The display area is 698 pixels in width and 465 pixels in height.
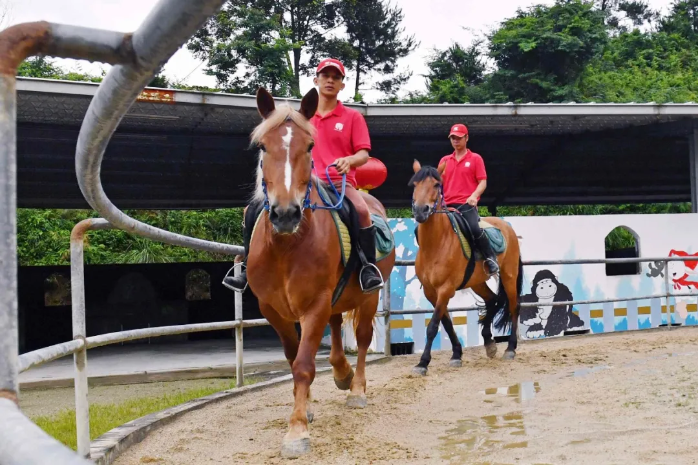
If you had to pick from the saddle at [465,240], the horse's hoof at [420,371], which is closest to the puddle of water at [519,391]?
the horse's hoof at [420,371]

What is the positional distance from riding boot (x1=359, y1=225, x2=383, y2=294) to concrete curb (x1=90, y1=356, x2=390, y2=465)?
63.1 inches

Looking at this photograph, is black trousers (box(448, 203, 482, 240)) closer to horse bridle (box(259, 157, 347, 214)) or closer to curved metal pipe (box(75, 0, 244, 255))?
horse bridle (box(259, 157, 347, 214))

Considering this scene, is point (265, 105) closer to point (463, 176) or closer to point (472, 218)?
point (472, 218)

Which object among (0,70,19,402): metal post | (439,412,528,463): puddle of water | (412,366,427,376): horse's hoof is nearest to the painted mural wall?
(412,366,427,376): horse's hoof

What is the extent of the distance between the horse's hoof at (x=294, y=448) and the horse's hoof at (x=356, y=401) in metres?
1.51

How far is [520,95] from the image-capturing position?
33.2m

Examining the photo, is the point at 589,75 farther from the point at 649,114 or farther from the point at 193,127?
the point at 193,127

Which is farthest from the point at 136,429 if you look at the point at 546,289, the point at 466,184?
the point at 546,289

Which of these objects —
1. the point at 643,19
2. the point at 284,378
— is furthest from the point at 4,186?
the point at 643,19

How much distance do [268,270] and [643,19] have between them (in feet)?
179

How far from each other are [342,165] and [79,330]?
2.04m

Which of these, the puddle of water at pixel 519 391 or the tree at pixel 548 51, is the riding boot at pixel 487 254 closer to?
the puddle of water at pixel 519 391

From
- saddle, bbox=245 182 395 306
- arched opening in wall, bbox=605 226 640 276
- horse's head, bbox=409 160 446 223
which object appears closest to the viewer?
saddle, bbox=245 182 395 306

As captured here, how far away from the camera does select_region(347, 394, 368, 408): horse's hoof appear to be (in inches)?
219
